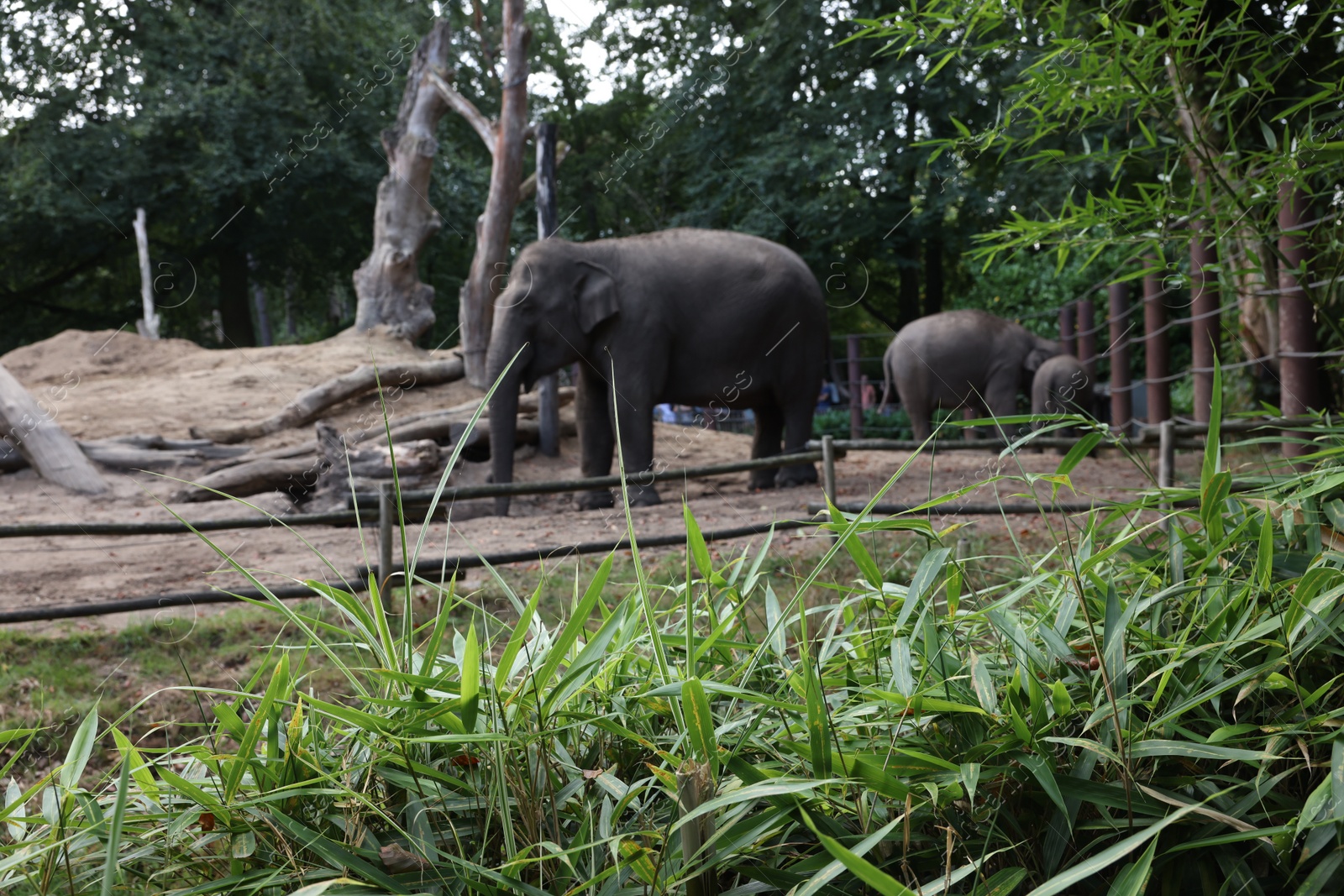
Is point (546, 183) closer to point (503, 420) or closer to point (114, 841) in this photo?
point (503, 420)

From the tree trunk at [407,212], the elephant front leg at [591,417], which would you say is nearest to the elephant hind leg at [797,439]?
the elephant front leg at [591,417]

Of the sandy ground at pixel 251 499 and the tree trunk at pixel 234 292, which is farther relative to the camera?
the tree trunk at pixel 234 292

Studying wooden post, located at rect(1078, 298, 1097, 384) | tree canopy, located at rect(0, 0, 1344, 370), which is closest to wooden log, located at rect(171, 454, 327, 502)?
tree canopy, located at rect(0, 0, 1344, 370)

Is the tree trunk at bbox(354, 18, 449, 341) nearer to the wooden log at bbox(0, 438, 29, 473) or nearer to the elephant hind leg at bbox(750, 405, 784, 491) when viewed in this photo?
the wooden log at bbox(0, 438, 29, 473)

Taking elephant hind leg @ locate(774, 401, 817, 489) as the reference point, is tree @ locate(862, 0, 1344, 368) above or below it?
above

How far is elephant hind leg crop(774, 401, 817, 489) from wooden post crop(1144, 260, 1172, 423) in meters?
2.65

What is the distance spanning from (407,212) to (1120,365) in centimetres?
795

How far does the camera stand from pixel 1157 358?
8109 mm

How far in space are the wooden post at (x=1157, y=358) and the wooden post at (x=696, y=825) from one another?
26.4ft

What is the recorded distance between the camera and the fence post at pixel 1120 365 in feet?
30.7

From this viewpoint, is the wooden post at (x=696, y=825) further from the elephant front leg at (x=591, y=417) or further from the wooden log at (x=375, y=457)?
the wooden log at (x=375, y=457)

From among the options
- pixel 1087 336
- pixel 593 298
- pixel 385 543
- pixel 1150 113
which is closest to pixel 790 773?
pixel 1150 113

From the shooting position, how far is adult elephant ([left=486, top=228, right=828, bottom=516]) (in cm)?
752

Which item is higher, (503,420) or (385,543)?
(503,420)
